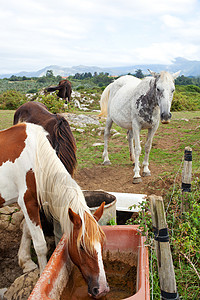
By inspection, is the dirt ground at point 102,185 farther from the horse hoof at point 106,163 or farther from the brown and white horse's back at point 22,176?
the brown and white horse's back at point 22,176

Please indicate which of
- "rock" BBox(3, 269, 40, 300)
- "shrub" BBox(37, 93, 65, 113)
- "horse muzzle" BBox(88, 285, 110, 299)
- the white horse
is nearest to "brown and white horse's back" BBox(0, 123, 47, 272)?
"rock" BBox(3, 269, 40, 300)

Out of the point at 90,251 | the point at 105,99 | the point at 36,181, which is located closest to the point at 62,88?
the point at 105,99

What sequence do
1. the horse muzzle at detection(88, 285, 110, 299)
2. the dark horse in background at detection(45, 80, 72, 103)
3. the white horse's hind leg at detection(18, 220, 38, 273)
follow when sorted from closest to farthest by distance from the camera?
the horse muzzle at detection(88, 285, 110, 299) → the white horse's hind leg at detection(18, 220, 38, 273) → the dark horse in background at detection(45, 80, 72, 103)

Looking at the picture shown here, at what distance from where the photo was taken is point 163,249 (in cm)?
166

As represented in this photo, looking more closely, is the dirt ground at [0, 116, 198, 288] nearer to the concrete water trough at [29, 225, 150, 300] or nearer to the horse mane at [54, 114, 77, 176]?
the concrete water trough at [29, 225, 150, 300]

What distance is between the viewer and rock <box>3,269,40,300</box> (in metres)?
2.28

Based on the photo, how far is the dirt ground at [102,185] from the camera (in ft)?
9.77

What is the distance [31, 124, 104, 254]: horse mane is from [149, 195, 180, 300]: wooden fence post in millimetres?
433

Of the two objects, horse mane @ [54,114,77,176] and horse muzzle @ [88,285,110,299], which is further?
horse mane @ [54,114,77,176]

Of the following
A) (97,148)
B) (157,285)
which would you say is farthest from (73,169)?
(97,148)

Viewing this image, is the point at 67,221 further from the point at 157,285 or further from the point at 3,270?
the point at 3,270

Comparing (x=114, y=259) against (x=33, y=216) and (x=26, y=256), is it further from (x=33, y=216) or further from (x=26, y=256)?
(x=26, y=256)

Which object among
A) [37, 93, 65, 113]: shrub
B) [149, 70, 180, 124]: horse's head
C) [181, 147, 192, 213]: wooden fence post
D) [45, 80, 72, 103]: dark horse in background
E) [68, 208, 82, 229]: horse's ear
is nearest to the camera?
[68, 208, 82, 229]: horse's ear

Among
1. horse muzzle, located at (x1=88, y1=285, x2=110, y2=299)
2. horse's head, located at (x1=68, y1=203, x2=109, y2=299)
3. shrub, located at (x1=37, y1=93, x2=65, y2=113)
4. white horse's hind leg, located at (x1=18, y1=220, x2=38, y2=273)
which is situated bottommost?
white horse's hind leg, located at (x1=18, y1=220, x2=38, y2=273)
